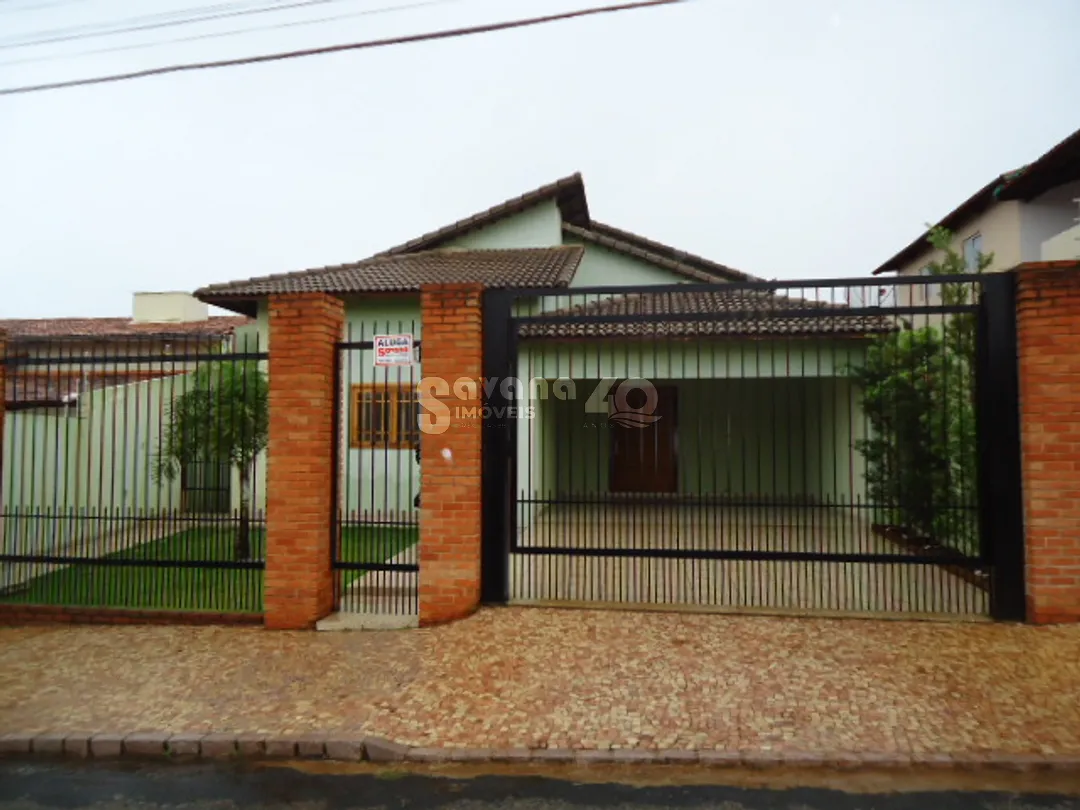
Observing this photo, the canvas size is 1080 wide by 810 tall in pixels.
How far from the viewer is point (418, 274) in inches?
459

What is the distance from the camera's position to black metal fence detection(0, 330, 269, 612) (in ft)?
17.9

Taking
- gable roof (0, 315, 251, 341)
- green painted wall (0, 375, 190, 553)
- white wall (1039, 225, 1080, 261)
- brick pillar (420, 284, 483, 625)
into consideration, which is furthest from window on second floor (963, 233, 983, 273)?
gable roof (0, 315, 251, 341)

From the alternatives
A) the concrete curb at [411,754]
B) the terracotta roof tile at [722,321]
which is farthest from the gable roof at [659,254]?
the concrete curb at [411,754]

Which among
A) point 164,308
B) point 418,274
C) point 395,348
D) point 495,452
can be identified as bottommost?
point 495,452

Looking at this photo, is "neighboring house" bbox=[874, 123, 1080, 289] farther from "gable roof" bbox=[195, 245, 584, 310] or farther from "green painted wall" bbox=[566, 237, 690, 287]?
"gable roof" bbox=[195, 245, 584, 310]

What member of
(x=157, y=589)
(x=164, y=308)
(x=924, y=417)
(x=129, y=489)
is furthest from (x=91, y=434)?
(x=164, y=308)

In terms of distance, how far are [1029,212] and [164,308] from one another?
2451 centimetres

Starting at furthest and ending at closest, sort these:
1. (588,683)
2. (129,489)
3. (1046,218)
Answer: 1. (1046,218)
2. (129,489)
3. (588,683)

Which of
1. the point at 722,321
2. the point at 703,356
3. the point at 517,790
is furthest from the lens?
the point at 703,356

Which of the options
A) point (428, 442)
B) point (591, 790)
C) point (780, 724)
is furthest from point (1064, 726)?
point (428, 442)

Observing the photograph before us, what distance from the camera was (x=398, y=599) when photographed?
18.4 feet

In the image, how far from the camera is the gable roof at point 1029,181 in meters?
10.7

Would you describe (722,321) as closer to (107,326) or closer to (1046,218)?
(1046,218)

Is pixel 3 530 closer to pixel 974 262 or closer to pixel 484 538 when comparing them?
pixel 484 538
